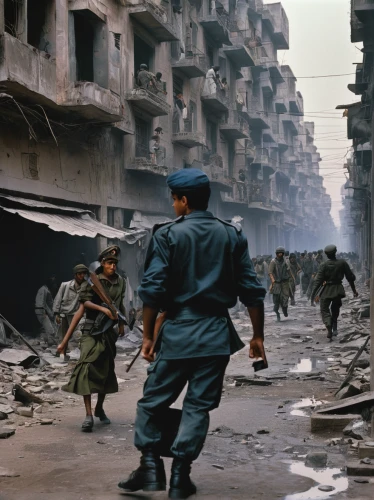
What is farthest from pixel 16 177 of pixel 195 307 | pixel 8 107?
pixel 195 307

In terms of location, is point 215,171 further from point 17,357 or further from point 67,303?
point 17,357

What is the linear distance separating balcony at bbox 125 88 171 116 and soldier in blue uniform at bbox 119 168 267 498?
1629 cm

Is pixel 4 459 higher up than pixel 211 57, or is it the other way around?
pixel 211 57

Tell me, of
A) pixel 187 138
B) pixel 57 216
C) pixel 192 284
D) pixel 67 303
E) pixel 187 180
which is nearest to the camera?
pixel 192 284

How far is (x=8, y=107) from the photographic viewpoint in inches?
514

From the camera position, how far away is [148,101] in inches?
777

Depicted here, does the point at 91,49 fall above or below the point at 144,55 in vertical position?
below

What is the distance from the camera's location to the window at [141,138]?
68.0ft

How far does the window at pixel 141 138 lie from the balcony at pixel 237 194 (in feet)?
38.3

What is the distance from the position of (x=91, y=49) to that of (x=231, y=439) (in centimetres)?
1398

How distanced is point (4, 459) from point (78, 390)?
1268 millimetres

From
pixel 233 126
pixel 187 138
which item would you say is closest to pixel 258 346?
pixel 187 138

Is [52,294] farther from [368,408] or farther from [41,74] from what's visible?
[368,408]

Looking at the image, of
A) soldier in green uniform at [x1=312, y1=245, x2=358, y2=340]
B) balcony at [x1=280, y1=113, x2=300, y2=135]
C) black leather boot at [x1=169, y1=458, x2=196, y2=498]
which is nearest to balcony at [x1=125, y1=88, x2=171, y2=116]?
soldier in green uniform at [x1=312, y1=245, x2=358, y2=340]
